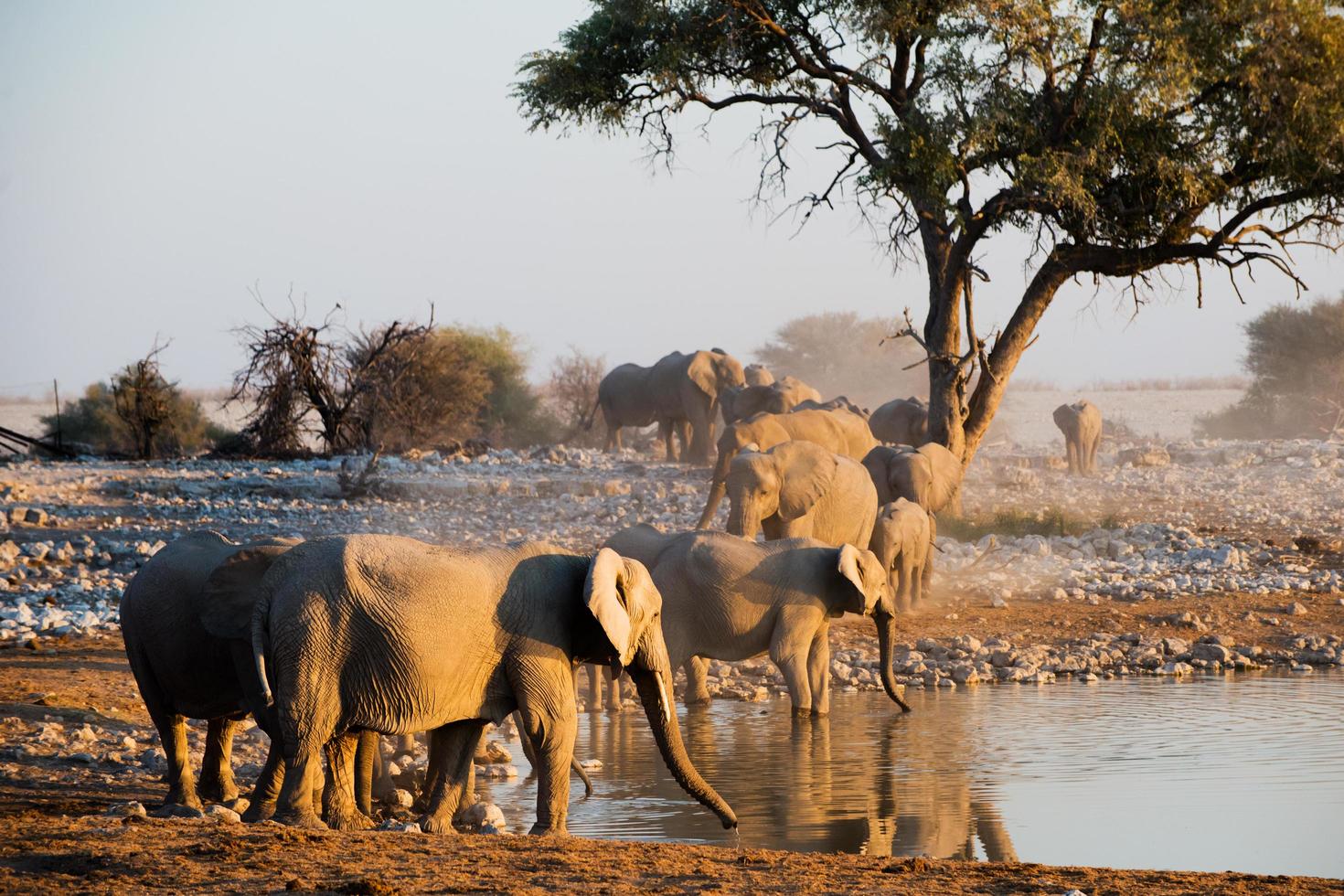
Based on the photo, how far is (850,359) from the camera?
222ft

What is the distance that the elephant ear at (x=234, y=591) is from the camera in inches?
Answer: 276

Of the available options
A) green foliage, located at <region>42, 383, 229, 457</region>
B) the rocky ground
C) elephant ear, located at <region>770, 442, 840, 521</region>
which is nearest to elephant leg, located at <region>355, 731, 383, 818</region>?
the rocky ground

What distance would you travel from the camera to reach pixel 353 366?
2975 cm

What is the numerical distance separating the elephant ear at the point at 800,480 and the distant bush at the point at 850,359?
2004 inches

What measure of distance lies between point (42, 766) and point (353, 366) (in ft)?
70.7

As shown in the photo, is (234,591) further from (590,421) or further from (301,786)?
(590,421)

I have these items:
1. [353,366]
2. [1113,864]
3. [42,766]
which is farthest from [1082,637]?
[353,366]

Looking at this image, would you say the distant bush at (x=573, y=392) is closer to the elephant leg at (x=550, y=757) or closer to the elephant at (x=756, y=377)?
the elephant at (x=756, y=377)

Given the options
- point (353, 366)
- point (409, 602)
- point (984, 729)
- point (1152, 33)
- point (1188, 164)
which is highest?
point (1152, 33)

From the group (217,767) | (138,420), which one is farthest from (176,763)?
(138,420)

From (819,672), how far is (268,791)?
5.28m

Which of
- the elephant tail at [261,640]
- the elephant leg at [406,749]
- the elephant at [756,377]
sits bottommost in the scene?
the elephant leg at [406,749]

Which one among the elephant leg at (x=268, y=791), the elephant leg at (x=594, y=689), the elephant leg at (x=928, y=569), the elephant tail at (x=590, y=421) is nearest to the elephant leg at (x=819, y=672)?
the elephant leg at (x=594, y=689)

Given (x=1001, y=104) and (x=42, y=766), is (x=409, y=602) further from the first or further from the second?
(x=1001, y=104)
